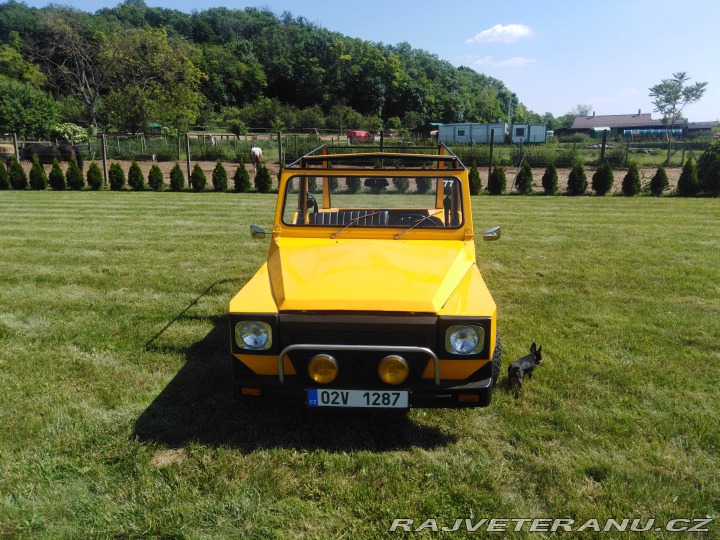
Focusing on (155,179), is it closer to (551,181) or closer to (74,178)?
(74,178)

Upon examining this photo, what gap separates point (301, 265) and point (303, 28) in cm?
12203

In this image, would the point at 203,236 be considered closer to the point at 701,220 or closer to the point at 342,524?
the point at 342,524

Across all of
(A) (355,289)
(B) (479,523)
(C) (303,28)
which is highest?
(C) (303,28)

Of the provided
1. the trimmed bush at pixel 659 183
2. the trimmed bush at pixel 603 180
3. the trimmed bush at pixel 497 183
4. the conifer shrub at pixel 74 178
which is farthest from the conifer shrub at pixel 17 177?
the trimmed bush at pixel 659 183

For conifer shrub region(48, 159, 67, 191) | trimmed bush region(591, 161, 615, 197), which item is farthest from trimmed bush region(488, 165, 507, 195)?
conifer shrub region(48, 159, 67, 191)

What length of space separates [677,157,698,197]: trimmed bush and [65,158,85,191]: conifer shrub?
20.8 meters

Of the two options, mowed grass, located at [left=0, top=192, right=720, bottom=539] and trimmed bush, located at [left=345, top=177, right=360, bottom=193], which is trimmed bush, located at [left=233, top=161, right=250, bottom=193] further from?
trimmed bush, located at [left=345, top=177, right=360, bottom=193]

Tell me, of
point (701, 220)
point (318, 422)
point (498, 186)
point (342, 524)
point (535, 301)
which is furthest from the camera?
point (498, 186)

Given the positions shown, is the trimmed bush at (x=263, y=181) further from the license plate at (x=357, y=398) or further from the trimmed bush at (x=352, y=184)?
the license plate at (x=357, y=398)

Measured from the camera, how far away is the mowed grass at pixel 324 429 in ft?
8.95

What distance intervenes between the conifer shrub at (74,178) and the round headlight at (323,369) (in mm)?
19215

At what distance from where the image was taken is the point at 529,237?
33.8 feet

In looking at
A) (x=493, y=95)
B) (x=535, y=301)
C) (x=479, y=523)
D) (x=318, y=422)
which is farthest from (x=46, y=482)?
(x=493, y=95)

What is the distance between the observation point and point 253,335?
3.13m
